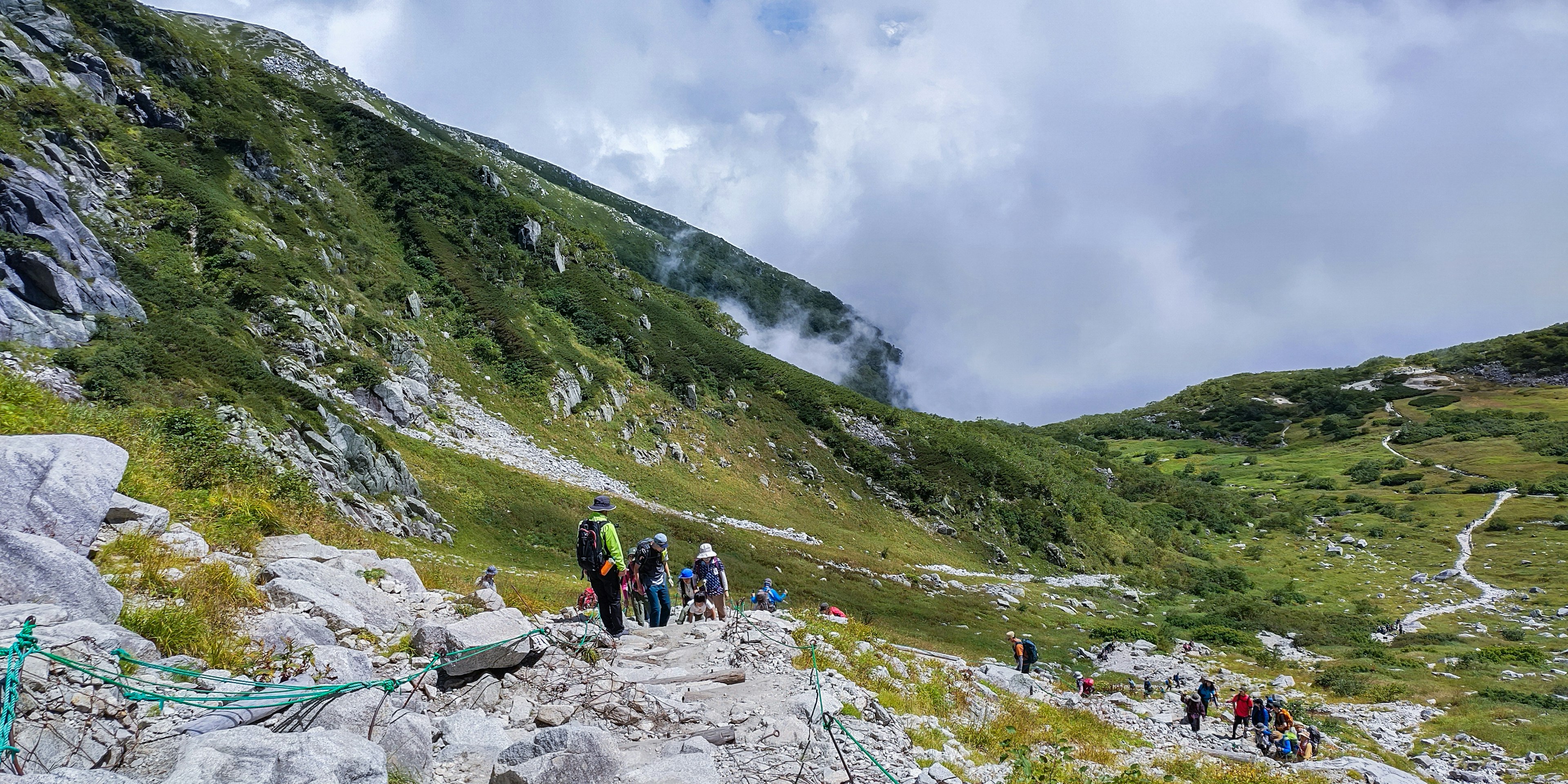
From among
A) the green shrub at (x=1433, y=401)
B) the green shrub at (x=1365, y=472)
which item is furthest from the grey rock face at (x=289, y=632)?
the green shrub at (x=1433, y=401)

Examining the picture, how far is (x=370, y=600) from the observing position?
11141 millimetres

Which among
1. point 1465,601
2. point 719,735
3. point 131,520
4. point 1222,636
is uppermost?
point 131,520

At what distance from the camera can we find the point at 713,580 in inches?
638

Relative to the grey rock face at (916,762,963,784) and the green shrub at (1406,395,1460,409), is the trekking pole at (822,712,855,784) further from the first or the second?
the green shrub at (1406,395,1460,409)

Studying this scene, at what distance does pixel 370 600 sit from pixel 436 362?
46.0 metres

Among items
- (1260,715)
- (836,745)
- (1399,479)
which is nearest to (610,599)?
(836,745)

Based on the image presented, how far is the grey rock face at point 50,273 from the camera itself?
2256cm

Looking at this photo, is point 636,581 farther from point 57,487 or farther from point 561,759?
point 57,487

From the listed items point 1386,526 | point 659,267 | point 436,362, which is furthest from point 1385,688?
point 659,267

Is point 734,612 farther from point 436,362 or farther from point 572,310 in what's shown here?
point 572,310

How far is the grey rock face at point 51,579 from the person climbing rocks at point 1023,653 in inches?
1033

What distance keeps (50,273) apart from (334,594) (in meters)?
25.7

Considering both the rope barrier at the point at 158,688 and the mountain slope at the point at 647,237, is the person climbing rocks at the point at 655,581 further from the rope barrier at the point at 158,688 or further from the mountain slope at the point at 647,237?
the mountain slope at the point at 647,237

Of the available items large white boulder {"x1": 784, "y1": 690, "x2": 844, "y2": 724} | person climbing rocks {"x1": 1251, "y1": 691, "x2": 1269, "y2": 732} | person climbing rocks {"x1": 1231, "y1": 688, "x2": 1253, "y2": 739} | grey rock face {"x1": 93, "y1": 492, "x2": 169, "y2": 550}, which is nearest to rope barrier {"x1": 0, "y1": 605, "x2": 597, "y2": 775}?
grey rock face {"x1": 93, "y1": 492, "x2": 169, "y2": 550}
